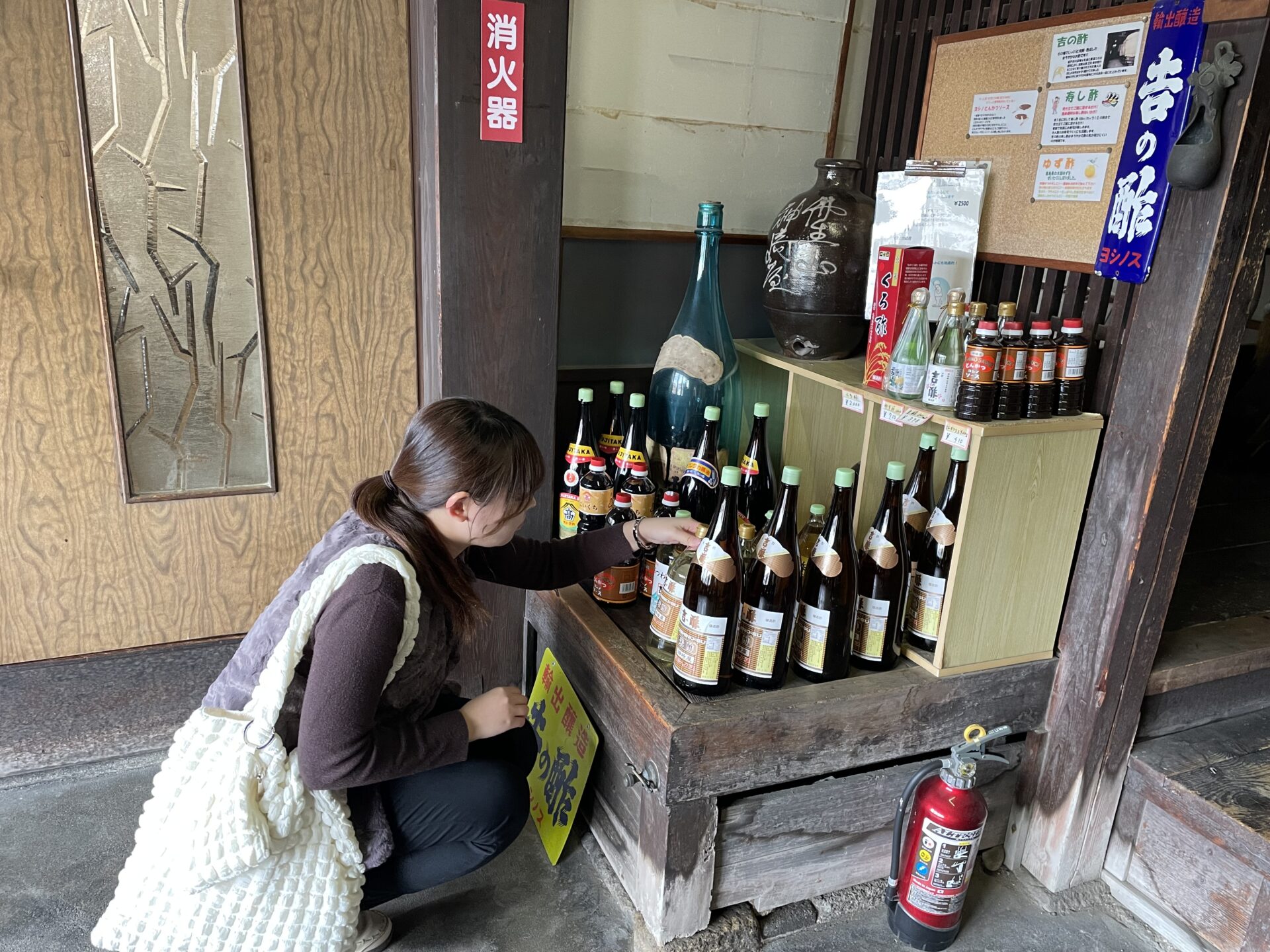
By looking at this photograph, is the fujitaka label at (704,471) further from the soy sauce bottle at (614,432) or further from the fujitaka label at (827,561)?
the fujitaka label at (827,561)

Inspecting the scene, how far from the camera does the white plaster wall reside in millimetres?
1939

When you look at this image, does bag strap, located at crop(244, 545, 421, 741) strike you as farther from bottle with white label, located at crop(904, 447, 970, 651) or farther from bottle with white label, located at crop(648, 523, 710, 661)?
bottle with white label, located at crop(904, 447, 970, 651)

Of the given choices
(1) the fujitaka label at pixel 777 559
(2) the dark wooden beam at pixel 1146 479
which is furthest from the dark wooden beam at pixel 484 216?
(2) the dark wooden beam at pixel 1146 479

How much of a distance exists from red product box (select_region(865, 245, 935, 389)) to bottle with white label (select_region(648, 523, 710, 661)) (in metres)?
0.43

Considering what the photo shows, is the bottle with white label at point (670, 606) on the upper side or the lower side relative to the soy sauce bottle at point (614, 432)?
lower

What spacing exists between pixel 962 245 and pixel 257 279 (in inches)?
56.2

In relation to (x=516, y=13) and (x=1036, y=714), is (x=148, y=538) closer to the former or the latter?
(x=516, y=13)

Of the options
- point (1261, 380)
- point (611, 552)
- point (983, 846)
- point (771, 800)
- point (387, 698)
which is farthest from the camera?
point (1261, 380)

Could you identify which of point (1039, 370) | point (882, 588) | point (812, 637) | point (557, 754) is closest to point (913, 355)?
point (1039, 370)

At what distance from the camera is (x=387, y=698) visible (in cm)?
135

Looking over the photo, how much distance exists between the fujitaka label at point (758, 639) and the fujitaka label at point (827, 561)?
0.12 meters

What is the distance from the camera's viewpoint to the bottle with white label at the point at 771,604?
4.89ft

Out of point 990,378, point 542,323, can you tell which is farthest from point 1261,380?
point 542,323

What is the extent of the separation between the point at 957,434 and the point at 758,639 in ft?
1.54
